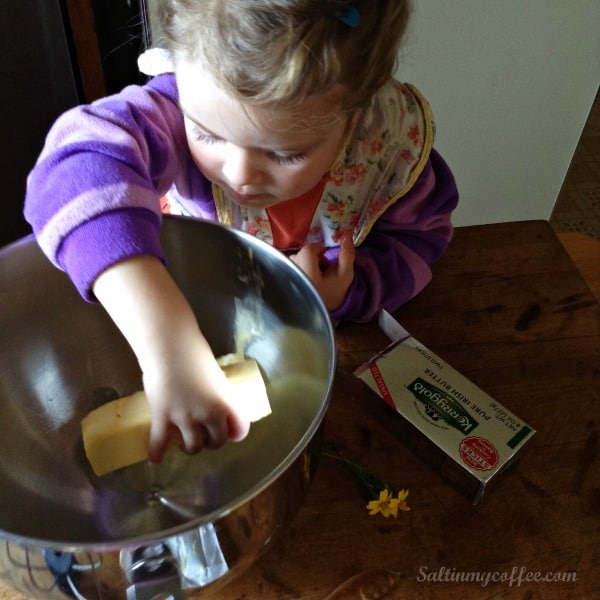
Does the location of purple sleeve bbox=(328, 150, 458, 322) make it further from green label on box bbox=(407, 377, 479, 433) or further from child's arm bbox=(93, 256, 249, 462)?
child's arm bbox=(93, 256, 249, 462)

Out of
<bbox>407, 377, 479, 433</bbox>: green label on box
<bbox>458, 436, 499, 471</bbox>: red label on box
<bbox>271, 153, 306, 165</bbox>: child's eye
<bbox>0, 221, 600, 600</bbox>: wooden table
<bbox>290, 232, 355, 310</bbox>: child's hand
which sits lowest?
<bbox>0, 221, 600, 600</bbox>: wooden table

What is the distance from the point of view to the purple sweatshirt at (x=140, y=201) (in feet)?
1.60

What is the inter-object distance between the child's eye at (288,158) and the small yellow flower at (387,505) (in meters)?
0.29

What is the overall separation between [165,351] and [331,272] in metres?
0.30

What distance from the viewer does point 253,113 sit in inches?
21.3

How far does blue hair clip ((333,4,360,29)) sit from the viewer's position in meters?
0.50

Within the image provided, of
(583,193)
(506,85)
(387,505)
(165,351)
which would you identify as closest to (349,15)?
(165,351)

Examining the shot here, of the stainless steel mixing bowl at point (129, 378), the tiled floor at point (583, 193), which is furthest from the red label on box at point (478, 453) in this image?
the tiled floor at point (583, 193)

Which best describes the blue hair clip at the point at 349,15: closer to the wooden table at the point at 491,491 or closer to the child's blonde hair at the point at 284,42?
the child's blonde hair at the point at 284,42

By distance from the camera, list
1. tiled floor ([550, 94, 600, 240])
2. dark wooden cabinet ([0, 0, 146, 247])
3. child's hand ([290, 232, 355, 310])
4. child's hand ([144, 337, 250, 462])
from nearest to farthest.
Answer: child's hand ([144, 337, 250, 462])
child's hand ([290, 232, 355, 310])
dark wooden cabinet ([0, 0, 146, 247])
tiled floor ([550, 94, 600, 240])

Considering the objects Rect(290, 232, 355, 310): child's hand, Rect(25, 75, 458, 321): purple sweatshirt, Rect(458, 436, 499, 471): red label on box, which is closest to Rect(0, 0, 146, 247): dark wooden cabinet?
Rect(25, 75, 458, 321): purple sweatshirt

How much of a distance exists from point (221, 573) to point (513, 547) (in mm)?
243

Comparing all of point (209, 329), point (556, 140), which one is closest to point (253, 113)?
point (209, 329)

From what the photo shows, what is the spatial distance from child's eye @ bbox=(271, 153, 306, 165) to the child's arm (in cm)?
17
